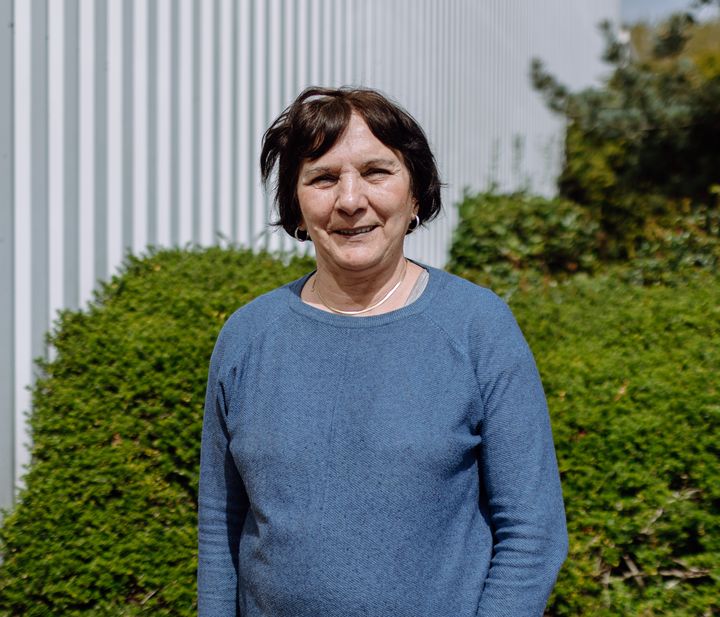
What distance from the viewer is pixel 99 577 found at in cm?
318

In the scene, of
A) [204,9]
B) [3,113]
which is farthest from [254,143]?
[3,113]

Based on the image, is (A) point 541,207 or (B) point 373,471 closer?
(B) point 373,471

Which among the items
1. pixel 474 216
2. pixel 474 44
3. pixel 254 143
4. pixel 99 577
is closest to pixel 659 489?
pixel 99 577

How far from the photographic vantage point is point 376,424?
174 cm

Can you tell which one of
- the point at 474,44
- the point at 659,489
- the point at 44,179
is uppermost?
the point at 474,44

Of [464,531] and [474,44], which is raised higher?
[474,44]

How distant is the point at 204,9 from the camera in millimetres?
4727

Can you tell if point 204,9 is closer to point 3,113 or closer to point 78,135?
point 78,135

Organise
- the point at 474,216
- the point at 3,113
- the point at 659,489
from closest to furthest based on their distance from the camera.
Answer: the point at 659,489 → the point at 3,113 → the point at 474,216

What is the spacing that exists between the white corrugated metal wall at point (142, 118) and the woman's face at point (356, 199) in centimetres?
204

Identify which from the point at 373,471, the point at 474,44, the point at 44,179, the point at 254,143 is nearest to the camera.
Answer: the point at 373,471

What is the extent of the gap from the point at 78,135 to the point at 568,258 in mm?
4922

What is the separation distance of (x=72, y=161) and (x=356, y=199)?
94.1 inches

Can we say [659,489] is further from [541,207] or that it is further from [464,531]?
[541,207]
